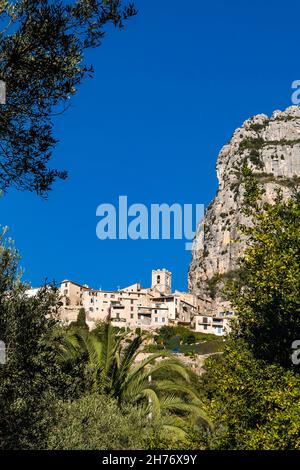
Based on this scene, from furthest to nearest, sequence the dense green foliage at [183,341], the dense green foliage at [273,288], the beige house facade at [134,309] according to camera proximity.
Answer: the beige house facade at [134,309] → the dense green foliage at [183,341] → the dense green foliage at [273,288]

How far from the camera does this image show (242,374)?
1092 centimetres

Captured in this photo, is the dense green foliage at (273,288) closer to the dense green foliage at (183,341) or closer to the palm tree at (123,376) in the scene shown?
the palm tree at (123,376)

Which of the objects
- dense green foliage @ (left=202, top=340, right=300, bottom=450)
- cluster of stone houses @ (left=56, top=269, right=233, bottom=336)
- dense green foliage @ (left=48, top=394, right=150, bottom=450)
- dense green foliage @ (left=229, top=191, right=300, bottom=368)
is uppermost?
cluster of stone houses @ (left=56, top=269, right=233, bottom=336)

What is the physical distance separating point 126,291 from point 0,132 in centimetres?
13229

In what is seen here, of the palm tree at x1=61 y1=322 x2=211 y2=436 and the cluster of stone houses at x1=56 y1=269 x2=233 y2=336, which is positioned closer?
the palm tree at x1=61 y1=322 x2=211 y2=436

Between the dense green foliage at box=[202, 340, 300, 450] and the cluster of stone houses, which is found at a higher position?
the cluster of stone houses

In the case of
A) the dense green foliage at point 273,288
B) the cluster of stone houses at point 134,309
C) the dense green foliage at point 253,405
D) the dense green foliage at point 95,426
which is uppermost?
the cluster of stone houses at point 134,309

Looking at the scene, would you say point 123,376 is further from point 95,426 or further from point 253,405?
point 253,405

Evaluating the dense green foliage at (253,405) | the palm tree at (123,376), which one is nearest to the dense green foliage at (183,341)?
the palm tree at (123,376)

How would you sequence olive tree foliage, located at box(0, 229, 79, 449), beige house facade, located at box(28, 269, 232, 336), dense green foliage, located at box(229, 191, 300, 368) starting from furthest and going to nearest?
beige house facade, located at box(28, 269, 232, 336), olive tree foliage, located at box(0, 229, 79, 449), dense green foliage, located at box(229, 191, 300, 368)

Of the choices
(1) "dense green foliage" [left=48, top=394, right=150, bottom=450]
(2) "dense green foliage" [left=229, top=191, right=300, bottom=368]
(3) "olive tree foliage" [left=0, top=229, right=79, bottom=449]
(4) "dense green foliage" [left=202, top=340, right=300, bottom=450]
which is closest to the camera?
(4) "dense green foliage" [left=202, top=340, right=300, bottom=450]

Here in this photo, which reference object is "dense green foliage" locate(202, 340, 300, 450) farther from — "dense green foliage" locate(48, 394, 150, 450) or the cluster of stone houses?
the cluster of stone houses

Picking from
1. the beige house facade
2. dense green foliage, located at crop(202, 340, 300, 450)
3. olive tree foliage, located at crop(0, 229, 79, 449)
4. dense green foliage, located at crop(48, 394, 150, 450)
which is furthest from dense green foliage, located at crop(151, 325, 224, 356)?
dense green foliage, located at crop(202, 340, 300, 450)

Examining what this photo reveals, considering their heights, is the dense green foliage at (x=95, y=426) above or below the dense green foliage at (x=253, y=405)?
below
